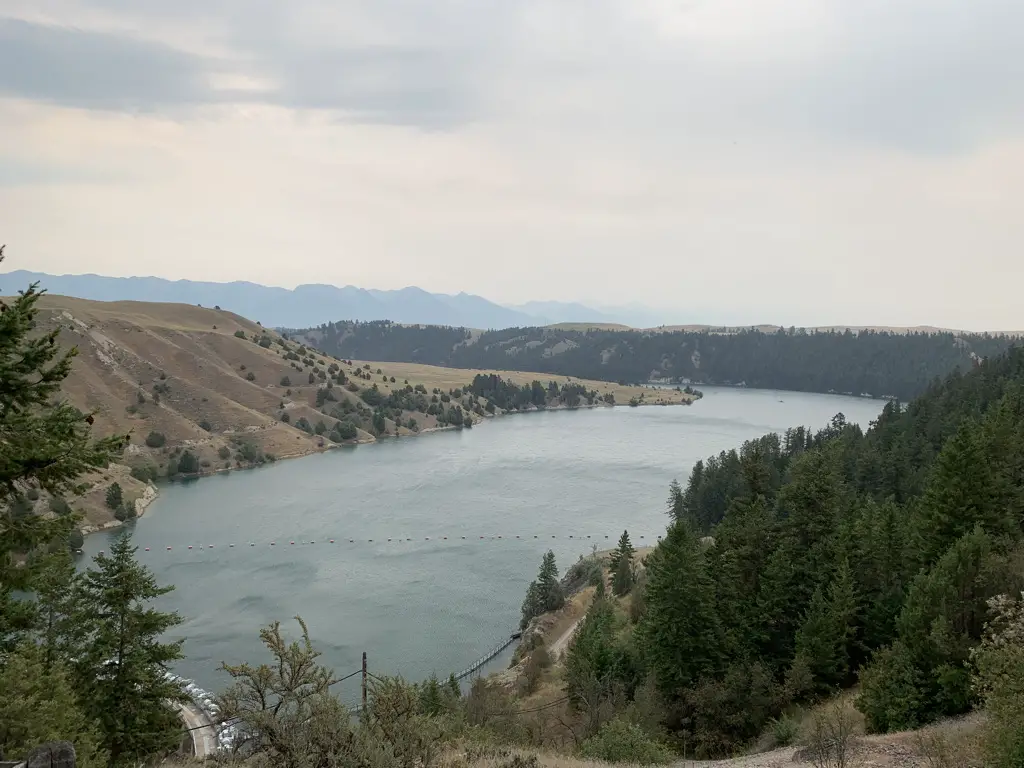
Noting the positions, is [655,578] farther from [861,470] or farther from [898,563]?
[861,470]

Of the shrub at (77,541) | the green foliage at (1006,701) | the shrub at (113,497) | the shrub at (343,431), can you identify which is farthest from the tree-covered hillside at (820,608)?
the shrub at (343,431)

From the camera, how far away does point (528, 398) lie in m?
160

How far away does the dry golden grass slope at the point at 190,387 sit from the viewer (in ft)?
281

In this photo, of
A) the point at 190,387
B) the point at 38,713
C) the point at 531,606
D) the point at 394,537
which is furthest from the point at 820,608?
the point at 190,387

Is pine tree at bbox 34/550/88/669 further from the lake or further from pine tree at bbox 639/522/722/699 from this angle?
pine tree at bbox 639/522/722/699

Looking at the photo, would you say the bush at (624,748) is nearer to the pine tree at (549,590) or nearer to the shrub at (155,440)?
the pine tree at (549,590)

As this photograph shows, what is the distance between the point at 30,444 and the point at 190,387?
10057 centimetres

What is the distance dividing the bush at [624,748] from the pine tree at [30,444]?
446 inches

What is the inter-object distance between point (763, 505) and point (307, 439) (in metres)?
83.6

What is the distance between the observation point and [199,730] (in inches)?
1179

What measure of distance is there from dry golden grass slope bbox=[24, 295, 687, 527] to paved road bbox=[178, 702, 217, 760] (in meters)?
35.7

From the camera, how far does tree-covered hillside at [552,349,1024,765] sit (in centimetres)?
1798

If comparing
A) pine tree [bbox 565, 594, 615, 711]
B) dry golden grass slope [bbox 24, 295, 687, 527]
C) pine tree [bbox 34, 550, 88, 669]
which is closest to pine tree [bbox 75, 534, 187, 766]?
pine tree [bbox 34, 550, 88, 669]

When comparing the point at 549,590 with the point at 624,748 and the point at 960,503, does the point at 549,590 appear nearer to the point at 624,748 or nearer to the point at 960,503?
the point at 960,503
